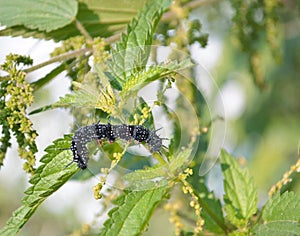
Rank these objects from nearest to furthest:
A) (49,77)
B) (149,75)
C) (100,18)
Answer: (149,75) < (49,77) < (100,18)

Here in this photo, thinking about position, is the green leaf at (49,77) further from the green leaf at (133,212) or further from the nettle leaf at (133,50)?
the green leaf at (133,212)

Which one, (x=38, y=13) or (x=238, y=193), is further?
(x=38, y=13)

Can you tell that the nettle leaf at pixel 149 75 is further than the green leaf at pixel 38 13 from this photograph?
No

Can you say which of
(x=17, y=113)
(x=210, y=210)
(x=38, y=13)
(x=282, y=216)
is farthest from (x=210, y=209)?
(x=38, y=13)

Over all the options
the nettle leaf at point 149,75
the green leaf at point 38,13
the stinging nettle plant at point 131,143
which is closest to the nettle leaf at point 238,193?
the stinging nettle plant at point 131,143

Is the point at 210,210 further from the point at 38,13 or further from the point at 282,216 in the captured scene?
the point at 38,13

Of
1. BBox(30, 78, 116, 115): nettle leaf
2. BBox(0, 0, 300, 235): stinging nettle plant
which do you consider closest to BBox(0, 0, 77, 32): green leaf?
BBox(0, 0, 300, 235): stinging nettle plant

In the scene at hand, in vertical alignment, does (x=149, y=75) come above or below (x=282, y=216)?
above
